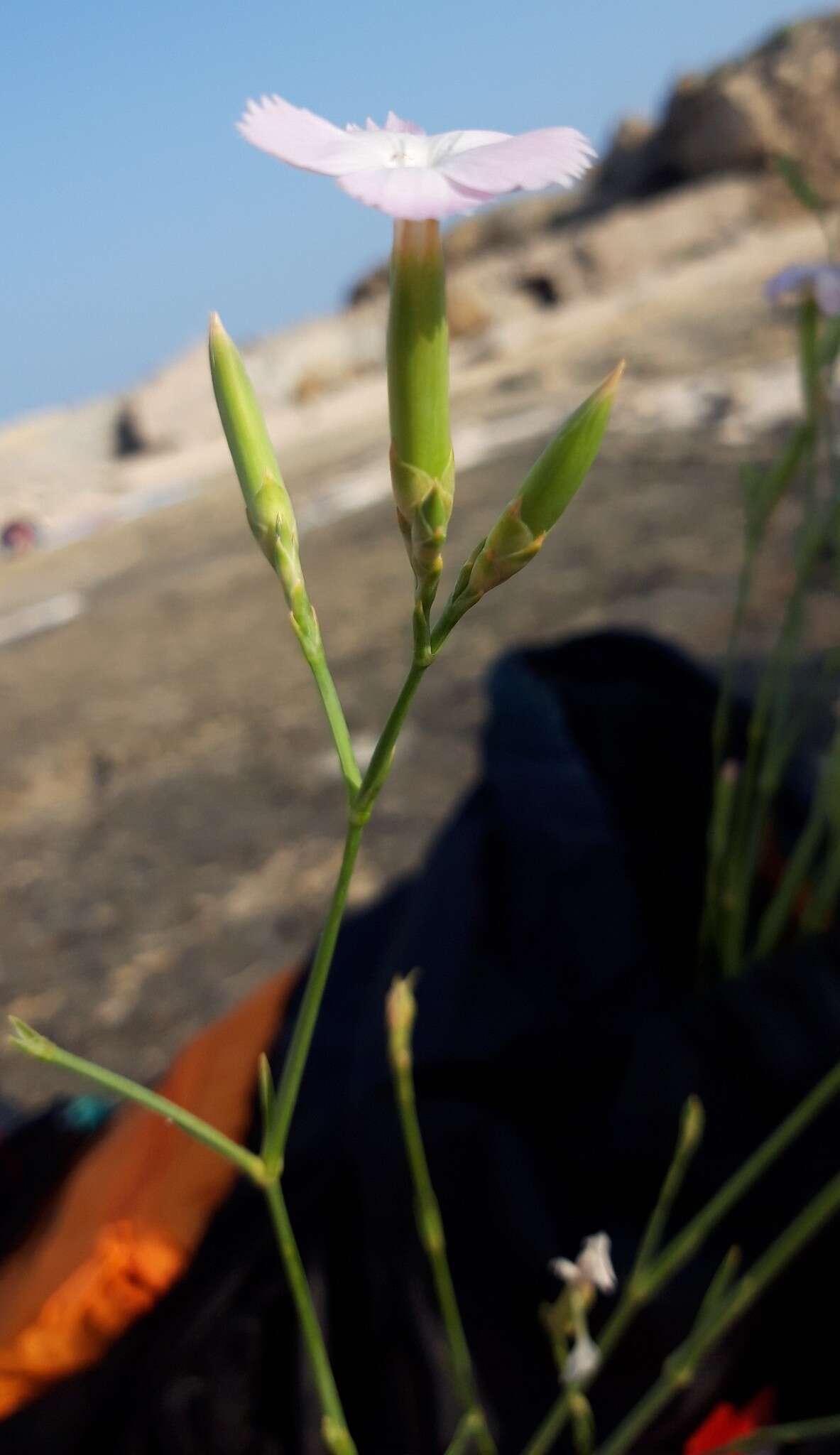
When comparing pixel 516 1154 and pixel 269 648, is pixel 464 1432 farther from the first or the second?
pixel 269 648

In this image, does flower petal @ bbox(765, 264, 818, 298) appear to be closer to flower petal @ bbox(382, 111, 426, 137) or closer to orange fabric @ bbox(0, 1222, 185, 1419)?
flower petal @ bbox(382, 111, 426, 137)

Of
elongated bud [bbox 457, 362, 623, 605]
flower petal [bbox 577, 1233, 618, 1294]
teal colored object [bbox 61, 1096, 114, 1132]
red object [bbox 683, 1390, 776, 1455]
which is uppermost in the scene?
elongated bud [bbox 457, 362, 623, 605]

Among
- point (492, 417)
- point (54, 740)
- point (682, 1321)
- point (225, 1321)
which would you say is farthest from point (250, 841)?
point (492, 417)

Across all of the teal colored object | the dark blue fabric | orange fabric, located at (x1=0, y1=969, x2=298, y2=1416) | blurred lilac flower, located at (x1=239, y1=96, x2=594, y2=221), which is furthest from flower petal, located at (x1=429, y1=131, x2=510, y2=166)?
the teal colored object

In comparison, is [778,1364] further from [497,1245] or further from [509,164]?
[509,164]

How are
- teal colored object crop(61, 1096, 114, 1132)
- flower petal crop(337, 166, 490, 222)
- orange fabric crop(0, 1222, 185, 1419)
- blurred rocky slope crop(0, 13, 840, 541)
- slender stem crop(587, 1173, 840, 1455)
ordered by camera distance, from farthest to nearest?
1. blurred rocky slope crop(0, 13, 840, 541)
2. teal colored object crop(61, 1096, 114, 1132)
3. orange fabric crop(0, 1222, 185, 1419)
4. slender stem crop(587, 1173, 840, 1455)
5. flower petal crop(337, 166, 490, 222)

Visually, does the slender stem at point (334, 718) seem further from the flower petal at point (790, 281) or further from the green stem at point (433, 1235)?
the flower petal at point (790, 281)

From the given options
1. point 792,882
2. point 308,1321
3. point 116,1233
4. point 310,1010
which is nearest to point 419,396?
point 310,1010
